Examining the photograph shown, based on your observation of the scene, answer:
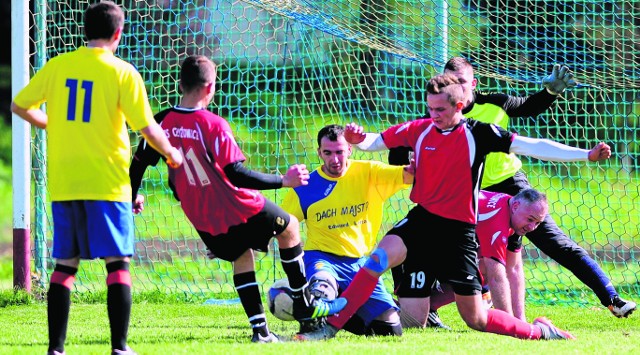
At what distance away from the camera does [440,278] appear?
559 cm

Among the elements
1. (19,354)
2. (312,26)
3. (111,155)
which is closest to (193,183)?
(111,155)

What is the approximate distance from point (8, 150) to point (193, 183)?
1927cm

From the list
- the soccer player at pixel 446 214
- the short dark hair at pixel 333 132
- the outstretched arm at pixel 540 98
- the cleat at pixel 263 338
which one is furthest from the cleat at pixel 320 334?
the outstretched arm at pixel 540 98

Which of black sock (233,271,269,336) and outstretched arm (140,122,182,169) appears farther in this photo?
black sock (233,271,269,336)

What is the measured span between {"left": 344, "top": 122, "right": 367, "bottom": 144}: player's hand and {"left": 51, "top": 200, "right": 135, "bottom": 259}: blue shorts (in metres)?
1.52

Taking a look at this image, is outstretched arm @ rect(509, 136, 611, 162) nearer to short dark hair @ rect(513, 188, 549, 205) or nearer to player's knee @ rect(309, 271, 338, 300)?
short dark hair @ rect(513, 188, 549, 205)

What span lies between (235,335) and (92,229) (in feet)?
5.30

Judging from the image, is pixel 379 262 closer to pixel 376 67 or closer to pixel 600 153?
pixel 600 153

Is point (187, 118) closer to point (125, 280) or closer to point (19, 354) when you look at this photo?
point (125, 280)

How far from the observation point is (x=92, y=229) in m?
4.58

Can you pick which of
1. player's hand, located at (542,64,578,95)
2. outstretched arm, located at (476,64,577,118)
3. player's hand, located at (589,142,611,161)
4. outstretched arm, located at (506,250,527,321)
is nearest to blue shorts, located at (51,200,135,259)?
player's hand, located at (589,142,611,161)

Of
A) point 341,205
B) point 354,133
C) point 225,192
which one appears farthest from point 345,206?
point 225,192

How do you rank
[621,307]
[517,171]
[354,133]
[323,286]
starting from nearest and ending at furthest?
[354,133], [323,286], [621,307], [517,171]

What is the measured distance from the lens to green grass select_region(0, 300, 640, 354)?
5035 mm
